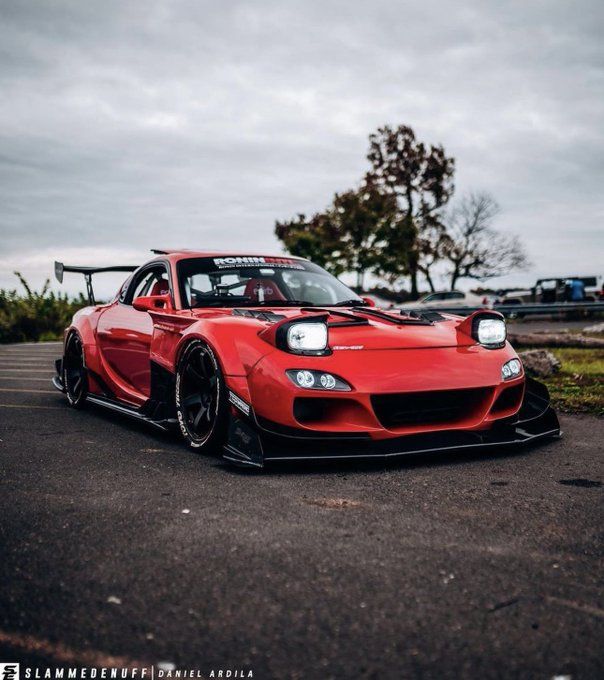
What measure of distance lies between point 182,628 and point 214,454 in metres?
2.15

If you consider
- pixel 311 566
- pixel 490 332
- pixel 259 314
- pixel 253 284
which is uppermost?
pixel 253 284

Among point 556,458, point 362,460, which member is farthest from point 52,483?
point 556,458

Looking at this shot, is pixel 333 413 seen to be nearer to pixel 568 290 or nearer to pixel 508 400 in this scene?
pixel 508 400

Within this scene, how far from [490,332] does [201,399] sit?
5.39 feet

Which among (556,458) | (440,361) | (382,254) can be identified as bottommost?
(556,458)

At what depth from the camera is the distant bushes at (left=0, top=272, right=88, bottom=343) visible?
678 inches

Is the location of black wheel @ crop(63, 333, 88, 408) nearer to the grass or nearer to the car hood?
the car hood

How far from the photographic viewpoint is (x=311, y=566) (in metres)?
2.29

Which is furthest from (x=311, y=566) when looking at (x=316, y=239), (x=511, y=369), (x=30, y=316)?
(x=316, y=239)

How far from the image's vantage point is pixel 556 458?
12.6 ft

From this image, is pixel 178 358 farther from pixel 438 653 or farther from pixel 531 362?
pixel 531 362

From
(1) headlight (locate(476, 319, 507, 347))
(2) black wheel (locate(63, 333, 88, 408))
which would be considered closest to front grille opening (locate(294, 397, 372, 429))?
(1) headlight (locate(476, 319, 507, 347))

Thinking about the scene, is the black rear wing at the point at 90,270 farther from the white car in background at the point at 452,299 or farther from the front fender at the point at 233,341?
the white car in background at the point at 452,299

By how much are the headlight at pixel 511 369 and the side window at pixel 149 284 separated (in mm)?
2232
